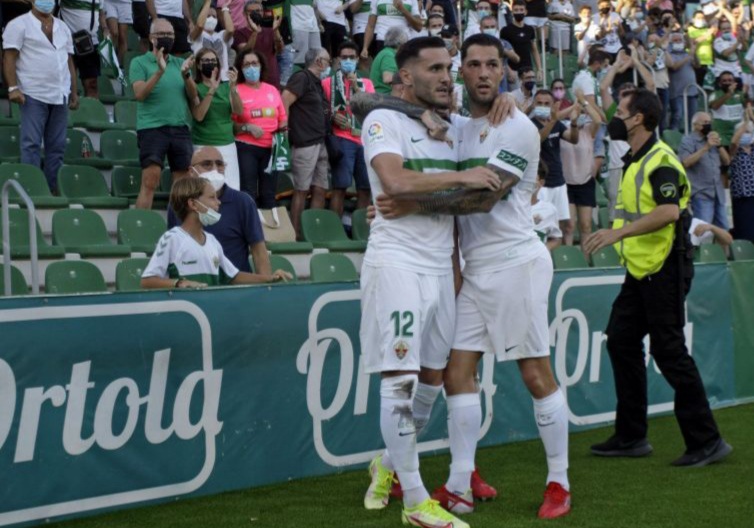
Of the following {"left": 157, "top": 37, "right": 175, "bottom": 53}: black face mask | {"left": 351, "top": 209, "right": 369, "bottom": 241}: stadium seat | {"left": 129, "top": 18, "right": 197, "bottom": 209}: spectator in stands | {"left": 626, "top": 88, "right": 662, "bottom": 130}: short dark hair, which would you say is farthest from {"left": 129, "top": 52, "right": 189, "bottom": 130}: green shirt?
{"left": 626, "top": 88, "right": 662, "bottom": 130}: short dark hair

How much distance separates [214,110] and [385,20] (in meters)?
4.41

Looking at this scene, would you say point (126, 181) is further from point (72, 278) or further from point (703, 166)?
point (703, 166)

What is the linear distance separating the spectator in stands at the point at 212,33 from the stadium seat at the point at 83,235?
3.32 meters

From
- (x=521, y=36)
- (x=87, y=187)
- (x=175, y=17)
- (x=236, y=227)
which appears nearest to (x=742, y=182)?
(x=521, y=36)

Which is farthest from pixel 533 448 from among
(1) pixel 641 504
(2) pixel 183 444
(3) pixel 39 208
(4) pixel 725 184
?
(4) pixel 725 184

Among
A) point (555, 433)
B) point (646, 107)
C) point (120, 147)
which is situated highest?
point (120, 147)

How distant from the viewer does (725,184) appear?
55.3ft

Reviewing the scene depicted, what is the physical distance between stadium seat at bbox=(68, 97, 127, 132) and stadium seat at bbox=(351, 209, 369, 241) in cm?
249

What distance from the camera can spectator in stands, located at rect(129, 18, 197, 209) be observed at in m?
10.6

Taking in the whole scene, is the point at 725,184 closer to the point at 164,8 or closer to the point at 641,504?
the point at 164,8

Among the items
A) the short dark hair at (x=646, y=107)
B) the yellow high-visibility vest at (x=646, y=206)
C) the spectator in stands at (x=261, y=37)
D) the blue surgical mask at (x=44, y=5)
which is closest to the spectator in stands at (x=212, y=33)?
the spectator in stands at (x=261, y=37)

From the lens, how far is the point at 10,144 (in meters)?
11.3

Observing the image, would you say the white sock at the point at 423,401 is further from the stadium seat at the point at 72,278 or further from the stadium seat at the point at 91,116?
the stadium seat at the point at 91,116

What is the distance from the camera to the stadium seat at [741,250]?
48.8 ft
